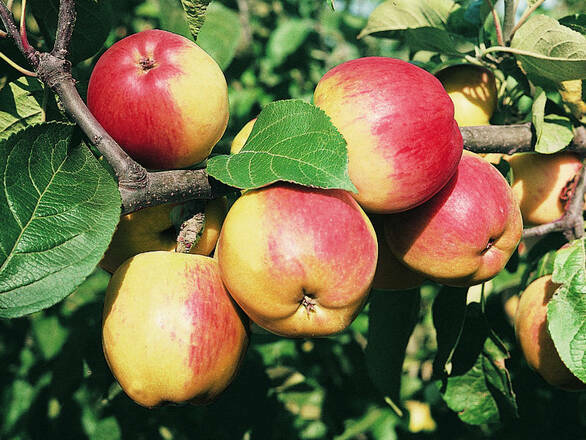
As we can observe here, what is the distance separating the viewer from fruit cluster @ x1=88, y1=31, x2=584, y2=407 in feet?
3.05

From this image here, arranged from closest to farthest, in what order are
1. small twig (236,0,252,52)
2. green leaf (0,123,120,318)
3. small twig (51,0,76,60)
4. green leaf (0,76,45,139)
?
green leaf (0,123,120,318), small twig (51,0,76,60), green leaf (0,76,45,139), small twig (236,0,252,52)

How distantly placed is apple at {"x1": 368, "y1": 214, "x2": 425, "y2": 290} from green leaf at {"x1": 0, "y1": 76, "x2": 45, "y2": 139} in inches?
30.2

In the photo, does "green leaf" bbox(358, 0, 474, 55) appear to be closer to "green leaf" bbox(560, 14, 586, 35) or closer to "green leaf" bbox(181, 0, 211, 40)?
"green leaf" bbox(560, 14, 586, 35)

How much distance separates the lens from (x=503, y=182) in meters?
1.18

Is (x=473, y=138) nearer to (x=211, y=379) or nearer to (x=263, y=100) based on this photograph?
(x=211, y=379)

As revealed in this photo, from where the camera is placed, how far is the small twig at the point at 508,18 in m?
1.41

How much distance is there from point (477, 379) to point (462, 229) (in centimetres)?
63

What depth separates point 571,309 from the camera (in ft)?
3.98

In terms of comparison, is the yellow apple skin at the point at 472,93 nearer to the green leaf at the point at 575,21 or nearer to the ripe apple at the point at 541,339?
the green leaf at the point at 575,21

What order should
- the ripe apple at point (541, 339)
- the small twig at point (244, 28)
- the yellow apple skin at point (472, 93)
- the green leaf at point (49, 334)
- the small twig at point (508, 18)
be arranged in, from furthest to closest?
1. the small twig at point (244, 28)
2. the green leaf at point (49, 334)
3. the yellow apple skin at point (472, 93)
4. the small twig at point (508, 18)
5. the ripe apple at point (541, 339)

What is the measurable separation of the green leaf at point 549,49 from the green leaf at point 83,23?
965mm

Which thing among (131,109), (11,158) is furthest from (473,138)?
(11,158)

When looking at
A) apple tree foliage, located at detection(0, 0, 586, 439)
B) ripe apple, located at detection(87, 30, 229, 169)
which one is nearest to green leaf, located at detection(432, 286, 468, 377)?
apple tree foliage, located at detection(0, 0, 586, 439)

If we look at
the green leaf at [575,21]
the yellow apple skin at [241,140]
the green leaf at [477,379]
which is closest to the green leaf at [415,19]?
the green leaf at [575,21]
